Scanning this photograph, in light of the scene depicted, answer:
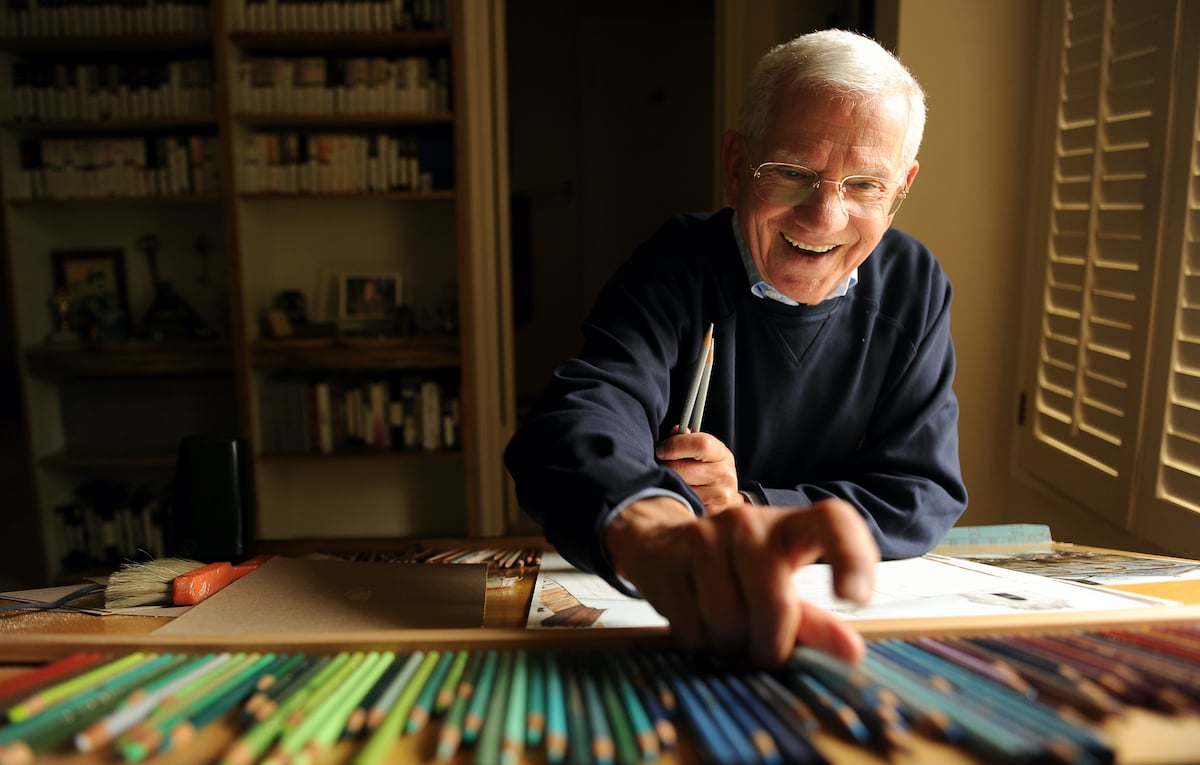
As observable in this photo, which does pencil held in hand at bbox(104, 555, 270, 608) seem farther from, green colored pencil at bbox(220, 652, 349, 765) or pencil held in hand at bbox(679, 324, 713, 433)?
pencil held in hand at bbox(679, 324, 713, 433)

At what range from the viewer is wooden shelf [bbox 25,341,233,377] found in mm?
3248

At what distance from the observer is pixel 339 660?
0.66 m

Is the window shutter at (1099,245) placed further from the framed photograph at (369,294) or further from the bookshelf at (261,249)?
the framed photograph at (369,294)

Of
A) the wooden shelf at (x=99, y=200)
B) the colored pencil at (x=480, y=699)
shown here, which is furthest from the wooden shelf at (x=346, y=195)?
the colored pencil at (x=480, y=699)

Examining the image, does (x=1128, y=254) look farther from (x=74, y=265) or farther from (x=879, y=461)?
(x=74, y=265)

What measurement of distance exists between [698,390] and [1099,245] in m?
1.19

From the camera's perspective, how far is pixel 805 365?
1.38 metres

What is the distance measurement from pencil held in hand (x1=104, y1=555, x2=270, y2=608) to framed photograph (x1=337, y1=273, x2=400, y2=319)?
269cm

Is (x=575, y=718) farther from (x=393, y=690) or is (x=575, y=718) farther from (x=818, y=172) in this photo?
(x=818, y=172)

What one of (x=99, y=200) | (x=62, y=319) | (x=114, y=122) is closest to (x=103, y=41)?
(x=114, y=122)

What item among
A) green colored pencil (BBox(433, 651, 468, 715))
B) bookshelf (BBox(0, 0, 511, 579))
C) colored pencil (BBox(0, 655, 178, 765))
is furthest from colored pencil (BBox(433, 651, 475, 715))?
bookshelf (BBox(0, 0, 511, 579))

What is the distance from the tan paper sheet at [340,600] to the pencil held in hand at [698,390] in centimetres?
35

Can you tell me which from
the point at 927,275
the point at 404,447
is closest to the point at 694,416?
the point at 927,275

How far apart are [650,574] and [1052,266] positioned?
183 centimetres
